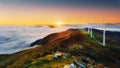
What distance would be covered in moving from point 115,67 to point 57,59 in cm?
3930

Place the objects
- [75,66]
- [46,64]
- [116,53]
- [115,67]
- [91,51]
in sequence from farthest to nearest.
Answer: [116,53] → [91,51] → [115,67] → [46,64] → [75,66]

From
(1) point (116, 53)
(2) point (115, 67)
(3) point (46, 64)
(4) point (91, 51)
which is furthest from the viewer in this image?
(1) point (116, 53)

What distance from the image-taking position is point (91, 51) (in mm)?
149625

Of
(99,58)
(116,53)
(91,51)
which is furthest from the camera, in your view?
(116,53)

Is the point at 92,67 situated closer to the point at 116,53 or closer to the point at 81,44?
the point at 81,44

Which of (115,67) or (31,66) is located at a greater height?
(31,66)

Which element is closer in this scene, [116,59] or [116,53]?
[116,59]

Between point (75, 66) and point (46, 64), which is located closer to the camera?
point (75, 66)

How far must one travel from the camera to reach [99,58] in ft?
461

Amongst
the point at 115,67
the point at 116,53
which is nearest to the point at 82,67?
the point at 115,67

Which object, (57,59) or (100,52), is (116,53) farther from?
(57,59)

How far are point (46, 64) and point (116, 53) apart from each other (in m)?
82.6

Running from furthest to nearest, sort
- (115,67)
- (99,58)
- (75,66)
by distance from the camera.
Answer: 1. (99,58)
2. (115,67)
3. (75,66)

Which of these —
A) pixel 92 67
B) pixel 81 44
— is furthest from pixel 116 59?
pixel 92 67
